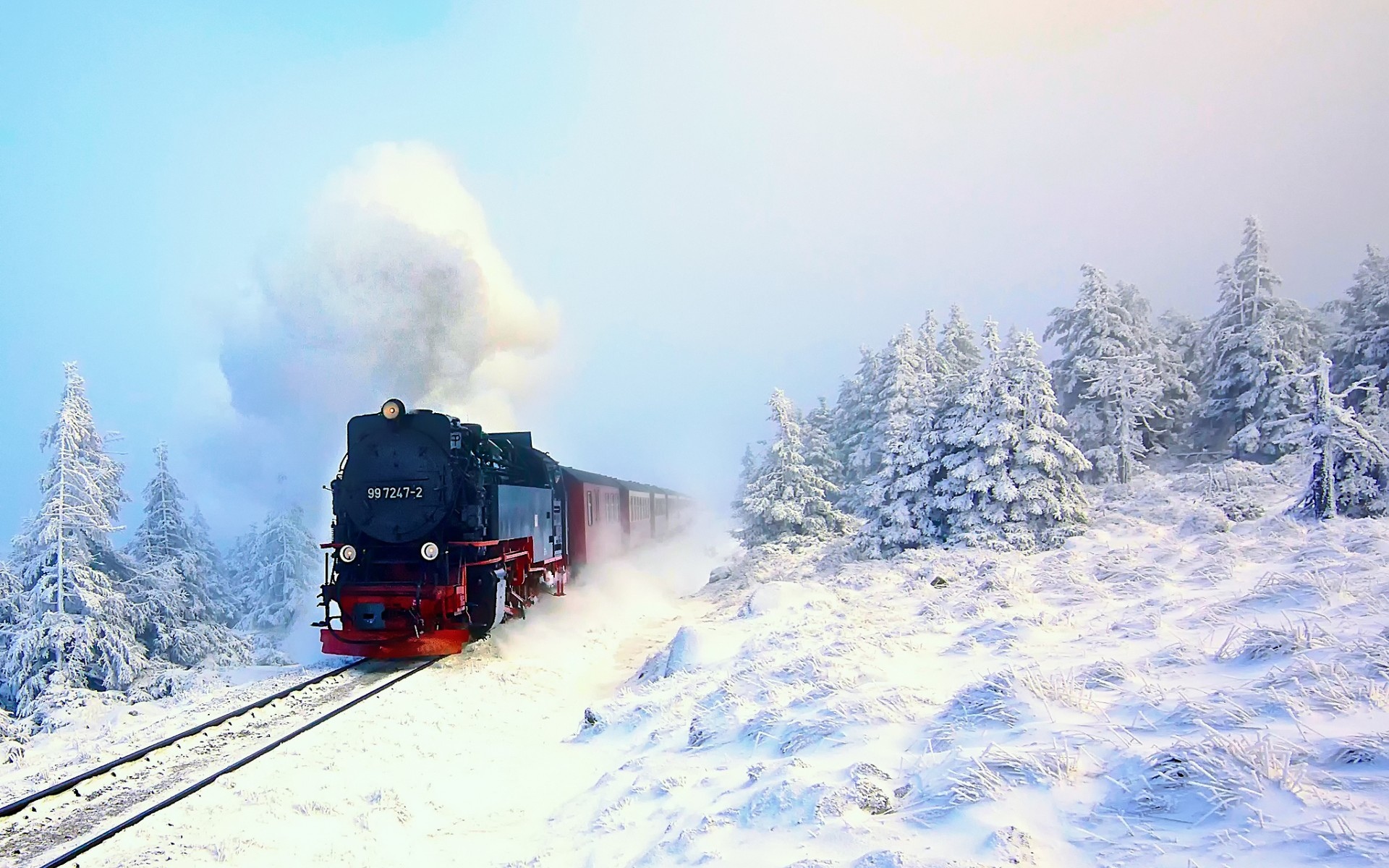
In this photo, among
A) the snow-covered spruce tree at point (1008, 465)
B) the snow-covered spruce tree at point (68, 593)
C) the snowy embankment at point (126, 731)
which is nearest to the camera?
the snowy embankment at point (126, 731)

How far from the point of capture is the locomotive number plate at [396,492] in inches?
499

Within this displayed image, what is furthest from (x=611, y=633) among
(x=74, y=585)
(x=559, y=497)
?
(x=74, y=585)

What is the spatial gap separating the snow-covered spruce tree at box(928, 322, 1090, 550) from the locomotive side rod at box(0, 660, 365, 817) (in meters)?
14.0

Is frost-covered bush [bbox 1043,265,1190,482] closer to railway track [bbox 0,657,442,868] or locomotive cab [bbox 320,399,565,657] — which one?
locomotive cab [bbox 320,399,565,657]

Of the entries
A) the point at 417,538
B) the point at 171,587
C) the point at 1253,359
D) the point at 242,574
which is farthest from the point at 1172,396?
the point at 242,574

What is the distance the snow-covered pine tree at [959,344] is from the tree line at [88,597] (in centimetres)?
2979

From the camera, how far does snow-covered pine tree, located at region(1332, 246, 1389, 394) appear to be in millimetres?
25203

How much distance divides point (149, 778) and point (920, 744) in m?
7.22

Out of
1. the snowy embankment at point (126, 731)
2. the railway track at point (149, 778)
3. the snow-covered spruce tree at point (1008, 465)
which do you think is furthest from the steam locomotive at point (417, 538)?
the snow-covered spruce tree at point (1008, 465)

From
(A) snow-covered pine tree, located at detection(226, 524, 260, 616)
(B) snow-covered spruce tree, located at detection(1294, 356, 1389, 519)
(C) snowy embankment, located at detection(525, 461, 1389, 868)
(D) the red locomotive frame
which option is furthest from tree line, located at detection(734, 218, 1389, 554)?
(A) snow-covered pine tree, located at detection(226, 524, 260, 616)

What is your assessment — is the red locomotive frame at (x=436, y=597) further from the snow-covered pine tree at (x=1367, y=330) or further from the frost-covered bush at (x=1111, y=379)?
the snow-covered pine tree at (x=1367, y=330)

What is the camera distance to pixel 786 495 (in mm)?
23219

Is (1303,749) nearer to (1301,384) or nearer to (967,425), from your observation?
(967,425)

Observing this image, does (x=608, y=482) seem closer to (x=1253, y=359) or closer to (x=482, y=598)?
(x=482, y=598)
